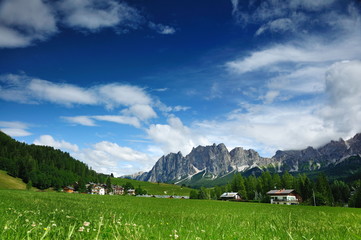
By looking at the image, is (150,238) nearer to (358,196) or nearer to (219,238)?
(219,238)

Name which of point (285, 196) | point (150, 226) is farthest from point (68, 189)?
point (150, 226)

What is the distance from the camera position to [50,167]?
615 ft

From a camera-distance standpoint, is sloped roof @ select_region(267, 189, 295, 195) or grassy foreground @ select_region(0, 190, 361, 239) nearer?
grassy foreground @ select_region(0, 190, 361, 239)

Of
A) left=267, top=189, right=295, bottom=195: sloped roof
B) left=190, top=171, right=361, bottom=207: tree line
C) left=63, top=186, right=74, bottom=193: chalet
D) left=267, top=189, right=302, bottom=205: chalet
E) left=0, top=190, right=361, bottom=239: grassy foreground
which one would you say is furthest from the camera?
left=63, top=186, right=74, bottom=193: chalet

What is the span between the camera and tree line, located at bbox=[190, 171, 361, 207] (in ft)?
334

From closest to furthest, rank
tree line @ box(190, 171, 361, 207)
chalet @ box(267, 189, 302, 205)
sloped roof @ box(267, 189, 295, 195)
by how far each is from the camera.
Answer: tree line @ box(190, 171, 361, 207) < chalet @ box(267, 189, 302, 205) < sloped roof @ box(267, 189, 295, 195)

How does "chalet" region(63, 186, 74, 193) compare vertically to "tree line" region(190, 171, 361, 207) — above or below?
below

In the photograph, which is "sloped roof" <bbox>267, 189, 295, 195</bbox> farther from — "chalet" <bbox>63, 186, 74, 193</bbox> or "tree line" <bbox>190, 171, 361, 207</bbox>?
"chalet" <bbox>63, 186, 74, 193</bbox>

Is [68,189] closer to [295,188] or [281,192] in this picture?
[281,192]

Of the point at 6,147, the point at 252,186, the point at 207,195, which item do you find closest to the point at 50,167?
the point at 6,147

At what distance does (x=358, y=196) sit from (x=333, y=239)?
122 metres

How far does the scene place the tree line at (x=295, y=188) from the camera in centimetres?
10181

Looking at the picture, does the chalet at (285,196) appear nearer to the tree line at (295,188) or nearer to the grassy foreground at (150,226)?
the tree line at (295,188)

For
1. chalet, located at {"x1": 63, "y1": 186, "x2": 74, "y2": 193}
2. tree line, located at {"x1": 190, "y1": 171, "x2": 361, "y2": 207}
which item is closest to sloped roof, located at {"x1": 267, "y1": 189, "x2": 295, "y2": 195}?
tree line, located at {"x1": 190, "y1": 171, "x2": 361, "y2": 207}
